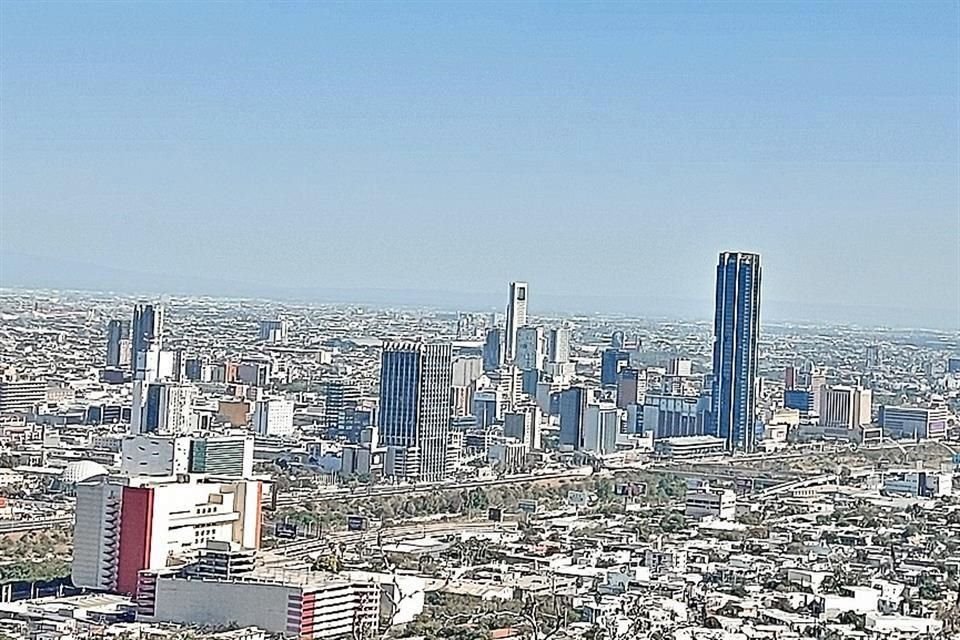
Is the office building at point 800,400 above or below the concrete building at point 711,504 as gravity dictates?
above

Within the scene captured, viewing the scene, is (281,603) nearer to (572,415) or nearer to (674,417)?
(572,415)

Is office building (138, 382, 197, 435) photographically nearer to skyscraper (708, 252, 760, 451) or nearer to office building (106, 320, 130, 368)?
office building (106, 320, 130, 368)

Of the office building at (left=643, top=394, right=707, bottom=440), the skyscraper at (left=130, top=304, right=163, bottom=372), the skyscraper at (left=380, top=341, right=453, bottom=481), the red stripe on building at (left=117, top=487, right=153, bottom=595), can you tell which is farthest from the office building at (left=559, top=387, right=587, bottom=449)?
→ the red stripe on building at (left=117, top=487, right=153, bottom=595)

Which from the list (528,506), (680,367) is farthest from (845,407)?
(528,506)

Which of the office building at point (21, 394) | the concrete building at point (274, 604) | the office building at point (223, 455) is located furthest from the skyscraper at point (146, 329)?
the concrete building at point (274, 604)

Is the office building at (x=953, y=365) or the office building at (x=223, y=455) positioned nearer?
the office building at (x=223, y=455)

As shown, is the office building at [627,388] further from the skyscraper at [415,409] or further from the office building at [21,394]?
the office building at [21,394]
